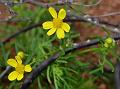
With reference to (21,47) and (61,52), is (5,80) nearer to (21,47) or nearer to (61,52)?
(21,47)

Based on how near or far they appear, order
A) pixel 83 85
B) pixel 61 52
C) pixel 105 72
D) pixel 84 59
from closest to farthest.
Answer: pixel 61 52
pixel 83 85
pixel 105 72
pixel 84 59

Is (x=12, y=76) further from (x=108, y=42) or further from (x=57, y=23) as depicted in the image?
(x=108, y=42)

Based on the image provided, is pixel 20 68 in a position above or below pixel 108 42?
below

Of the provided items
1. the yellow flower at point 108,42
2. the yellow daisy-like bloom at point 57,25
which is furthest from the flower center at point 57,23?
the yellow flower at point 108,42

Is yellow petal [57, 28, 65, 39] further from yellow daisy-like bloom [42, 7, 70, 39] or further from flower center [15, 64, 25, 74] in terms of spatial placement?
flower center [15, 64, 25, 74]

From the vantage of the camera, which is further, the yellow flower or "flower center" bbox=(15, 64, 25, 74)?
"flower center" bbox=(15, 64, 25, 74)

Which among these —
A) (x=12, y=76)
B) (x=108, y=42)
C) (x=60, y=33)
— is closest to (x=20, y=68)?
(x=12, y=76)

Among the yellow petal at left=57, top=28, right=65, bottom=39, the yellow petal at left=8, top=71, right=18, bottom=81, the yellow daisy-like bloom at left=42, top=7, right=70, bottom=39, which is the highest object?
the yellow daisy-like bloom at left=42, top=7, right=70, bottom=39

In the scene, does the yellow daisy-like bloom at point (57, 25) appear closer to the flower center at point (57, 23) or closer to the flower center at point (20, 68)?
the flower center at point (57, 23)

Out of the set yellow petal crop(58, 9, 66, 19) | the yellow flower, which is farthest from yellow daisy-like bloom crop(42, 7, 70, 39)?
the yellow flower

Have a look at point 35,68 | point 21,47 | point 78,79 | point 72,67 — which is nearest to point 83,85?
point 78,79

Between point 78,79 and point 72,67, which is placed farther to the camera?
point 78,79
